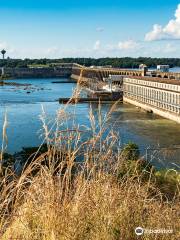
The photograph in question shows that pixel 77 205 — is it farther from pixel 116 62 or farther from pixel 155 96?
pixel 116 62

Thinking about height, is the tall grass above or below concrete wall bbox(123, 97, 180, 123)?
above

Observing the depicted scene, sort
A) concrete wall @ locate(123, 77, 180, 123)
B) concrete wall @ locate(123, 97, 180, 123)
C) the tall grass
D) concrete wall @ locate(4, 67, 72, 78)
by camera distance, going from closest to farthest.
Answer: the tall grass < concrete wall @ locate(123, 97, 180, 123) < concrete wall @ locate(123, 77, 180, 123) < concrete wall @ locate(4, 67, 72, 78)

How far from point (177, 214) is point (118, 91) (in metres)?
47.7

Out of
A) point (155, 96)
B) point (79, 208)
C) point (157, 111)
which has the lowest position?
point (157, 111)

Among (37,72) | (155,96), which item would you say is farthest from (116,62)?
(155,96)

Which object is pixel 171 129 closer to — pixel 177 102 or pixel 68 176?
pixel 177 102

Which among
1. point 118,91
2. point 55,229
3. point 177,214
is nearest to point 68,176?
point 55,229

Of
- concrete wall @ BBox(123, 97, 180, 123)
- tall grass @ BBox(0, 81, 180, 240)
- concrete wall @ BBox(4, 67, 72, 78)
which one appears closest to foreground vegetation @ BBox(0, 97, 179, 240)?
tall grass @ BBox(0, 81, 180, 240)

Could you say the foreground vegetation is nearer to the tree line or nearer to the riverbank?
the riverbank

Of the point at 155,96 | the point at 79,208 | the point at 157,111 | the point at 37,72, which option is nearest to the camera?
the point at 79,208

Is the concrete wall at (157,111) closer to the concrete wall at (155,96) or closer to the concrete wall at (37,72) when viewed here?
the concrete wall at (155,96)

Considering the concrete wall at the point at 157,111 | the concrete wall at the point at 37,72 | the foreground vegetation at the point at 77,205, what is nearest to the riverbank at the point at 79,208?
the foreground vegetation at the point at 77,205

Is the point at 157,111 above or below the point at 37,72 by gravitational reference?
below

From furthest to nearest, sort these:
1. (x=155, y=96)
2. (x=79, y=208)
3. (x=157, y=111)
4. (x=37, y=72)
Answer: (x=37, y=72) < (x=155, y=96) < (x=157, y=111) < (x=79, y=208)
